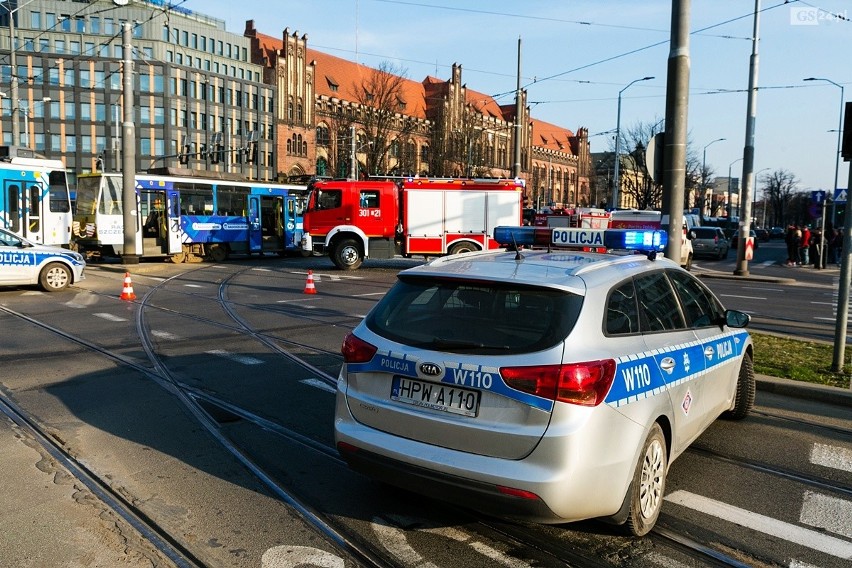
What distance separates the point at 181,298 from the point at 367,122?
4115 cm

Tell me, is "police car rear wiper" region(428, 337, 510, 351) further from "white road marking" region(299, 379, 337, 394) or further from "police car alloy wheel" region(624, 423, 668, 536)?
"white road marking" region(299, 379, 337, 394)

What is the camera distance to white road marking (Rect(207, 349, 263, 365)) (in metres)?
8.54

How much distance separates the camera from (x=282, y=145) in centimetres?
8125

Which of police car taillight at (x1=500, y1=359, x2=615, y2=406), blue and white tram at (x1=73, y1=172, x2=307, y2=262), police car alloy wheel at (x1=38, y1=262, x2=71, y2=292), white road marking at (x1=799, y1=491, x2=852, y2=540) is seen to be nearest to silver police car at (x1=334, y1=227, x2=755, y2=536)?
police car taillight at (x1=500, y1=359, x2=615, y2=406)

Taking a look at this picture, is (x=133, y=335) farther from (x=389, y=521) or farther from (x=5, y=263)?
(x=389, y=521)

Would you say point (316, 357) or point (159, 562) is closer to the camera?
point (159, 562)

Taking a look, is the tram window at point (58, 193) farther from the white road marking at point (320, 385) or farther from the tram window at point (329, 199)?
the white road marking at point (320, 385)

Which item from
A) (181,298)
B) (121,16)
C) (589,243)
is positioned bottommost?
(181,298)

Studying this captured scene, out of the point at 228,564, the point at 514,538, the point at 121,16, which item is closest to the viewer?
the point at 228,564

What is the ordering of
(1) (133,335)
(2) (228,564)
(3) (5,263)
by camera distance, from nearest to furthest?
1. (2) (228,564)
2. (1) (133,335)
3. (3) (5,263)

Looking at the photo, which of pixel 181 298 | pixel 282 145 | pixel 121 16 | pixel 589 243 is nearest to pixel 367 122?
pixel 282 145

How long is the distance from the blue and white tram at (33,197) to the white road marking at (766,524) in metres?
19.5

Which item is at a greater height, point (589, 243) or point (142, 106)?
point (142, 106)

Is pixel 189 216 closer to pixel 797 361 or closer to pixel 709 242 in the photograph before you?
pixel 797 361
